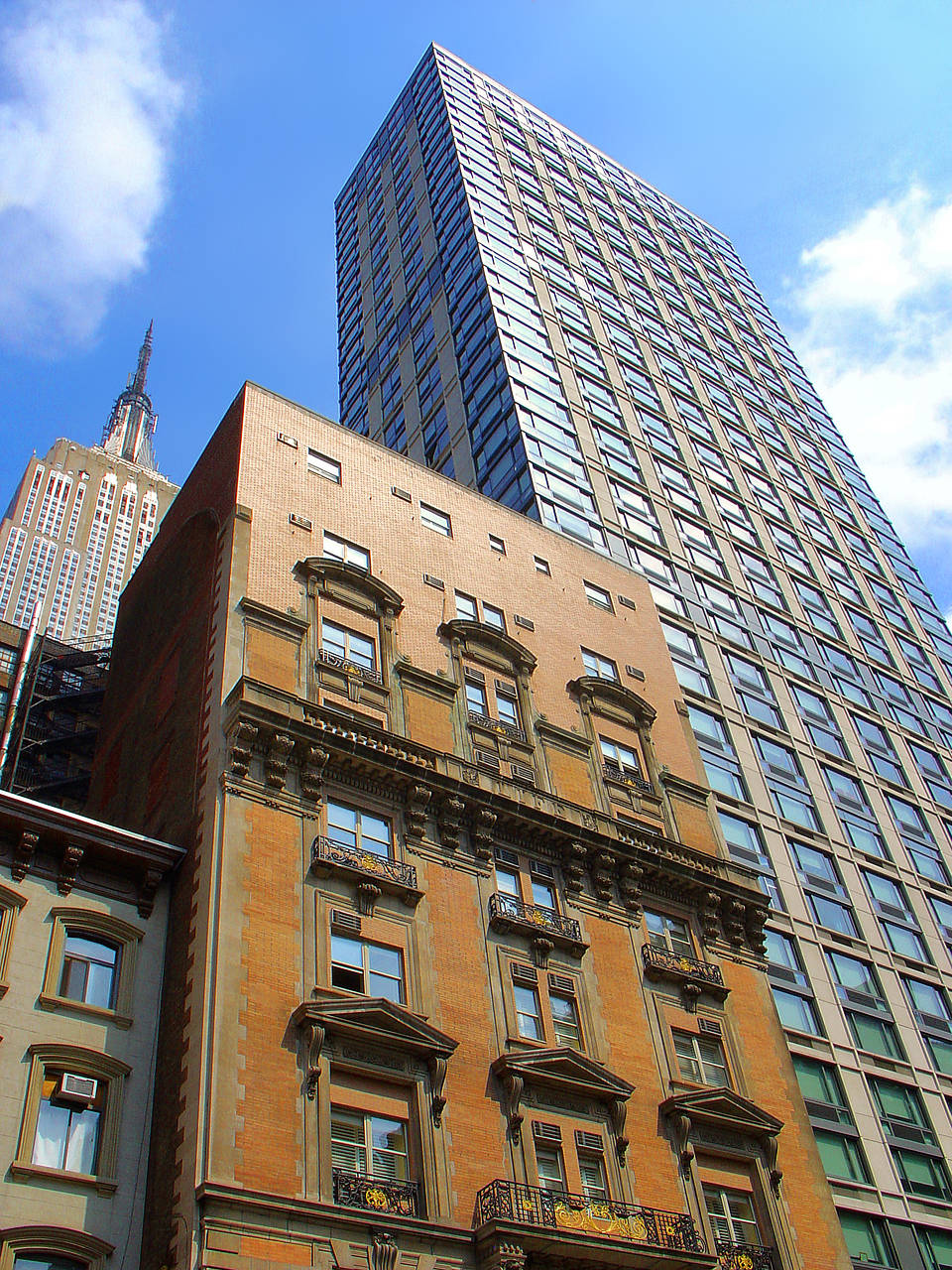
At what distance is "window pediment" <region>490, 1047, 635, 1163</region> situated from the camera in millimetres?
27516

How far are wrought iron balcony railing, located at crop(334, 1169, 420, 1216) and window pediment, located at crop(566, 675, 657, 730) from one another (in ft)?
64.6

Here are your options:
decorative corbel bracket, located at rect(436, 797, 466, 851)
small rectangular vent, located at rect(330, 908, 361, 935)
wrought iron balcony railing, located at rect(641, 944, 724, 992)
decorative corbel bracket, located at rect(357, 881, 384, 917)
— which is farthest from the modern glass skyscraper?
small rectangular vent, located at rect(330, 908, 361, 935)

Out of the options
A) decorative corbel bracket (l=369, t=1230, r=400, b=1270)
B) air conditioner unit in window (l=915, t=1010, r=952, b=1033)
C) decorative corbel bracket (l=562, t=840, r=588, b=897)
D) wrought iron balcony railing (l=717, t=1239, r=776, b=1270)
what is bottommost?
decorative corbel bracket (l=369, t=1230, r=400, b=1270)

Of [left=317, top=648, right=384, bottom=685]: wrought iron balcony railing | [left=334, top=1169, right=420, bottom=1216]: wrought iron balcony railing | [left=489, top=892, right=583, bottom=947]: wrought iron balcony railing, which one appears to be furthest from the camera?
[left=317, top=648, right=384, bottom=685]: wrought iron balcony railing

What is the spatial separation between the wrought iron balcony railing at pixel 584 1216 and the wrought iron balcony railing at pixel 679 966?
7.12 meters

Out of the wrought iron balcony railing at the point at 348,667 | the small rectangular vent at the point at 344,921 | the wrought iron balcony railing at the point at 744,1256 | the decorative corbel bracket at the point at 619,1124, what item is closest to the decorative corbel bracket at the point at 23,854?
the small rectangular vent at the point at 344,921

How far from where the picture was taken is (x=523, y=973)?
30688 mm

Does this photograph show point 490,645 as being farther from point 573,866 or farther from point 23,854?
point 23,854

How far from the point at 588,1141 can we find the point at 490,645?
54.7ft

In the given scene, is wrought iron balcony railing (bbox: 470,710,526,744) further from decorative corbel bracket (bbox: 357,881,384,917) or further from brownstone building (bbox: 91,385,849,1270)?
decorative corbel bracket (bbox: 357,881,384,917)

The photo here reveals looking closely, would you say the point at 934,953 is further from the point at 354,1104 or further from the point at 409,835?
the point at 354,1104

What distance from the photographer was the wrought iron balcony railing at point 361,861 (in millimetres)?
28969

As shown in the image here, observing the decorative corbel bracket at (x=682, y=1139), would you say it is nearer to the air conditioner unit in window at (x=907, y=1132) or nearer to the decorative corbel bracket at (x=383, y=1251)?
the decorative corbel bracket at (x=383, y=1251)

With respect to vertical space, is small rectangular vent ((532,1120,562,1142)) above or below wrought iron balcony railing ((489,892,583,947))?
below
